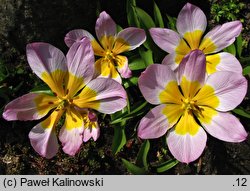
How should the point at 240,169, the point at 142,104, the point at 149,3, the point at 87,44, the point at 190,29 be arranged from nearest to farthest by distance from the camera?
the point at 87,44
the point at 190,29
the point at 142,104
the point at 149,3
the point at 240,169

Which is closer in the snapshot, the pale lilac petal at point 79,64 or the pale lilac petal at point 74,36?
the pale lilac petal at point 79,64

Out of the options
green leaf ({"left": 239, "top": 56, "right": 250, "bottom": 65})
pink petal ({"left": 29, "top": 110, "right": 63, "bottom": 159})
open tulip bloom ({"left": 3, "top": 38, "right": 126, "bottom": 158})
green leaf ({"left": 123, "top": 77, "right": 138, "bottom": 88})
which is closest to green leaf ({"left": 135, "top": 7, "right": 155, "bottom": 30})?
green leaf ({"left": 123, "top": 77, "right": 138, "bottom": 88})

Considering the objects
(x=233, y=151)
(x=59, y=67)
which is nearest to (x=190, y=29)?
(x=59, y=67)

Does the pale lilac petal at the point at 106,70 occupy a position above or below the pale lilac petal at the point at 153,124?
above

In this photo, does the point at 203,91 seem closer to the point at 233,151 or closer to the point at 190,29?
the point at 190,29

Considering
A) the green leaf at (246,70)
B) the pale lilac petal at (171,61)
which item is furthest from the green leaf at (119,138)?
the green leaf at (246,70)

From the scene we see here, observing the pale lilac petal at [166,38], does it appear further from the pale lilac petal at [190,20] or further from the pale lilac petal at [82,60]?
the pale lilac petal at [82,60]

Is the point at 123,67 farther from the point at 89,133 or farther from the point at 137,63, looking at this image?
the point at 89,133

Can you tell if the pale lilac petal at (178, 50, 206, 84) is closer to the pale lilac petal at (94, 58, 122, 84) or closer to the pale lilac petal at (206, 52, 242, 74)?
the pale lilac petal at (206, 52, 242, 74)
